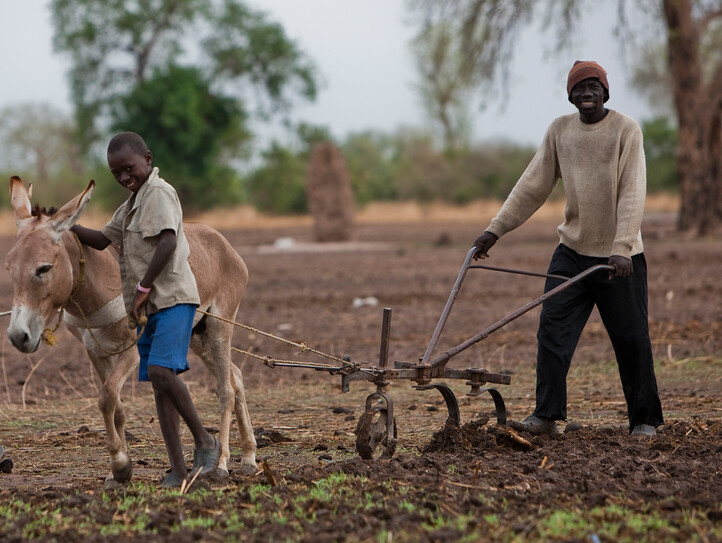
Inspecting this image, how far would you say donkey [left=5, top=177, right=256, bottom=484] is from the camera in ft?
16.7

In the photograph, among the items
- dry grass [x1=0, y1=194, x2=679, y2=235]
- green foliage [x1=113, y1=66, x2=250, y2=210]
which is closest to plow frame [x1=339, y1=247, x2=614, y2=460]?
green foliage [x1=113, y1=66, x2=250, y2=210]

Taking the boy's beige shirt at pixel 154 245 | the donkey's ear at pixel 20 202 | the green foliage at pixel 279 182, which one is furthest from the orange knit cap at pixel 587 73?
the green foliage at pixel 279 182

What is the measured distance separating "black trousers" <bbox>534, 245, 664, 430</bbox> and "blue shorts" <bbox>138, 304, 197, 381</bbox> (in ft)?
7.58

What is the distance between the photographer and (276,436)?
21.7 feet

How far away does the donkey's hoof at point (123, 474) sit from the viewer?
17.5 ft

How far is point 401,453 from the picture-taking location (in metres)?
5.99

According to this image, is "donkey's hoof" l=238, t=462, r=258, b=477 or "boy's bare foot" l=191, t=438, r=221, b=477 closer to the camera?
"boy's bare foot" l=191, t=438, r=221, b=477

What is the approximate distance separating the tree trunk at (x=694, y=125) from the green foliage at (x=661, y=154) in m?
28.4

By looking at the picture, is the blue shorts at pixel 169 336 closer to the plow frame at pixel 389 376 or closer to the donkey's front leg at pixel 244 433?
the donkey's front leg at pixel 244 433

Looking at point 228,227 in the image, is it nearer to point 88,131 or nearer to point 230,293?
point 88,131

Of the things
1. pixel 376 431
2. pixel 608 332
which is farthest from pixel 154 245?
pixel 608 332

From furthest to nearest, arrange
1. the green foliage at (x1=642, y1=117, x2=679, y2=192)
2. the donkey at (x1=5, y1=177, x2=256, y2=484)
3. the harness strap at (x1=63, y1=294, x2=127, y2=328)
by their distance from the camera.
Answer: the green foliage at (x1=642, y1=117, x2=679, y2=192) → the harness strap at (x1=63, y1=294, x2=127, y2=328) → the donkey at (x1=5, y1=177, x2=256, y2=484)

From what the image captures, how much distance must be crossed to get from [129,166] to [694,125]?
2261cm

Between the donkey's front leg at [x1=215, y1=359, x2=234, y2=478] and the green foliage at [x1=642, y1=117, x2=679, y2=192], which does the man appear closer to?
the donkey's front leg at [x1=215, y1=359, x2=234, y2=478]
